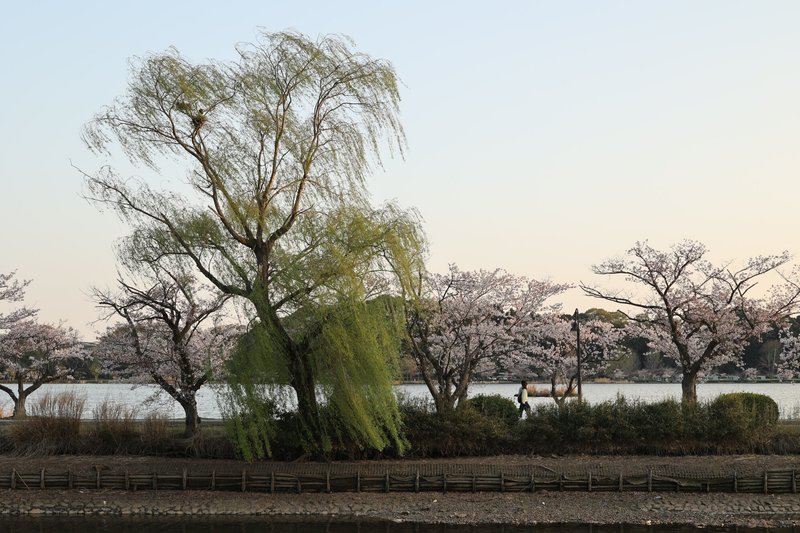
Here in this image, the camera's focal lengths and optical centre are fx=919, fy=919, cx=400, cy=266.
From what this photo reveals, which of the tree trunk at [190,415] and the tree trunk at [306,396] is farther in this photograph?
the tree trunk at [190,415]

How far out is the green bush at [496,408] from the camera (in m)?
25.3

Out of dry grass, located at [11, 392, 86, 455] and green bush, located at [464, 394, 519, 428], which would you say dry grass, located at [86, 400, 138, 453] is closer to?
dry grass, located at [11, 392, 86, 455]

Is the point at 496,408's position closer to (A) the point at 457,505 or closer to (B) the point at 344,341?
(A) the point at 457,505

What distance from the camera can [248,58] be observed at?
899 inches

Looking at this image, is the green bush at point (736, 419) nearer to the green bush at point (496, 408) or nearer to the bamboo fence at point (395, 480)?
the bamboo fence at point (395, 480)

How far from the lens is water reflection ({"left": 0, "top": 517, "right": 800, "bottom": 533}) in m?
19.4

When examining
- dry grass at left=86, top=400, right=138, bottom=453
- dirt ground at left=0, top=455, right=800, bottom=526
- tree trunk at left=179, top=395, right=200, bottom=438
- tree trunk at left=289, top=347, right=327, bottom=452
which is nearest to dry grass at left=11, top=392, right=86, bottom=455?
dry grass at left=86, top=400, right=138, bottom=453

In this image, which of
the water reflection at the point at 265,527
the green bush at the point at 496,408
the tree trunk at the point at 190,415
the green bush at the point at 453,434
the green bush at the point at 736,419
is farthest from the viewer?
the tree trunk at the point at 190,415

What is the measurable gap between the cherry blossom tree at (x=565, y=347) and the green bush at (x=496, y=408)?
10.5 meters

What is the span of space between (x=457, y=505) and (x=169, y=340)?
11.3 meters

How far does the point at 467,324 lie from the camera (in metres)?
32.7

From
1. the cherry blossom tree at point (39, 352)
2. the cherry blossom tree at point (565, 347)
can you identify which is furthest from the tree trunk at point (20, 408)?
the cherry blossom tree at point (565, 347)

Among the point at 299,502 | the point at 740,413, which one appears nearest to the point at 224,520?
the point at 299,502

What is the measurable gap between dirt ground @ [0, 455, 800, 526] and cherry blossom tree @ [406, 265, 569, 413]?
→ 713 cm
